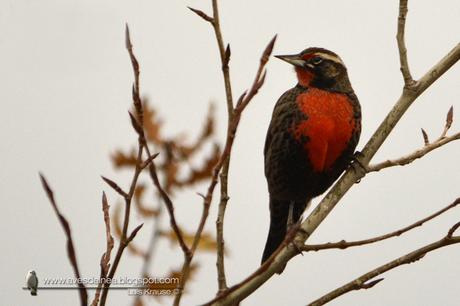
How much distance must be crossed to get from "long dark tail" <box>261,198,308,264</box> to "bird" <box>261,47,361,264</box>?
2 cm

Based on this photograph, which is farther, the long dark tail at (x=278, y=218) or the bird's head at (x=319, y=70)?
the long dark tail at (x=278, y=218)

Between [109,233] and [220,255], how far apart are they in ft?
1.89

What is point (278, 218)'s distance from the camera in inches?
236

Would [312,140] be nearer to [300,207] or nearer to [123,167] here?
[300,207]

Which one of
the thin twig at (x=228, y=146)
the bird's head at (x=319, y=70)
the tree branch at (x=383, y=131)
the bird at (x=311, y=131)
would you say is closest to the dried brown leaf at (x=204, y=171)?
the thin twig at (x=228, y=146)

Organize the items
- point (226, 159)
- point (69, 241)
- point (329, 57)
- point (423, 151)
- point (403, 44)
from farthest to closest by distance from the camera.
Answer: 1. point (329, 57)
2. point (423, 151)
3. point (403, 44)
4. point (226, 159)
5. point (69, 241)

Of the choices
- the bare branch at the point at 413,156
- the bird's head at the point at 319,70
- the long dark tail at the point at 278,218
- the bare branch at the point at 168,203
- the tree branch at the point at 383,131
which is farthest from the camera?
the long dark tail at the point at 278,218

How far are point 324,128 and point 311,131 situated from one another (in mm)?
98

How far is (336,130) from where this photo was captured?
5020 millimetres

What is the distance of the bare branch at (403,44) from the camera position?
3377 millimetres

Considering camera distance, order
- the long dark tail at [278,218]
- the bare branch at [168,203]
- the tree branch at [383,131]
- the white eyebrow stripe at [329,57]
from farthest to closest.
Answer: the long dark tail at [278,218]
the white eyebrow stripe at [329,57]
the tree branch at [383,131]
the bare branch at [168,203]

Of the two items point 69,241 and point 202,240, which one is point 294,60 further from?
point 69,241

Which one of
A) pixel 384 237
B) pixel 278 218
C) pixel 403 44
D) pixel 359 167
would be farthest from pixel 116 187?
pixel 278 218

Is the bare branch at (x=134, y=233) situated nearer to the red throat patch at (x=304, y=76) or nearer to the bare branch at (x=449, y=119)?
the bare branch at (x=449, y=119)
